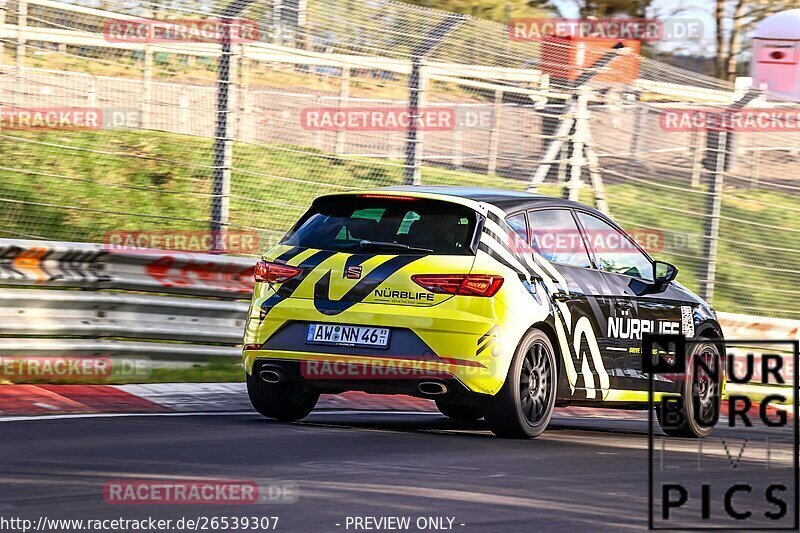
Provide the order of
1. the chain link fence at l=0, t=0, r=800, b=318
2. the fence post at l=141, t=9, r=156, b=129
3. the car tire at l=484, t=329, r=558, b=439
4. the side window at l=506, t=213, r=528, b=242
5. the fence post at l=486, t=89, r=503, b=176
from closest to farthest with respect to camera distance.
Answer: the car tire at l=484, t=329, r=558, b=439, the side window at l=506, t=213, r=528, b=242, the chain link fence at l=0, t=0, r=800, b=318, the fence post at l=141, t=9, r=156, b=129, the fence post at l=486, t=89, r=503, b=176

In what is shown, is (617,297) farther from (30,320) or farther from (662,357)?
(30,320)

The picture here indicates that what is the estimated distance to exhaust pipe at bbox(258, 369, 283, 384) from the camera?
9.05 metres

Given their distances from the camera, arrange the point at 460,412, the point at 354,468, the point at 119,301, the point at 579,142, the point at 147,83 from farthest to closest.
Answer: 1. the point at 579,142
2. the point at 147,83
3. the point at 119,301
4. the point at 460,412
5. the point at 354,468

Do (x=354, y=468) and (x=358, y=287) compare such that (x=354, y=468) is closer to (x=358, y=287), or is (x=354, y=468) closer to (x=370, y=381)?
(x=370, y=381)

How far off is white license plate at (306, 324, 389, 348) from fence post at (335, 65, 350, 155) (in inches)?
245

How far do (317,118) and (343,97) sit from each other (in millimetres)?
387

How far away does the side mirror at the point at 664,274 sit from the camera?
10.3 meters

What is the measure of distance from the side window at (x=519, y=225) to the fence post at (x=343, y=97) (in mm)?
5692

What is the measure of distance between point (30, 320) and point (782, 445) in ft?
18.1

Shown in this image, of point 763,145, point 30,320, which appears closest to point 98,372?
point 30,320


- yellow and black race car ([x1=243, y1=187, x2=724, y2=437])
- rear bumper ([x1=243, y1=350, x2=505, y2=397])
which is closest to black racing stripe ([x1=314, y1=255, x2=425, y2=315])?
yellow and black race car ([x1=243, y1=187, x2=724, y2=437])

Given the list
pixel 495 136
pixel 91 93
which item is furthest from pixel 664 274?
pixel 91 93

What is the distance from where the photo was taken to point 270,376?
29.8ft

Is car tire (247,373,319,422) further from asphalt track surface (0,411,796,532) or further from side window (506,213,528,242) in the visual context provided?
side window (506,213,528,242)
